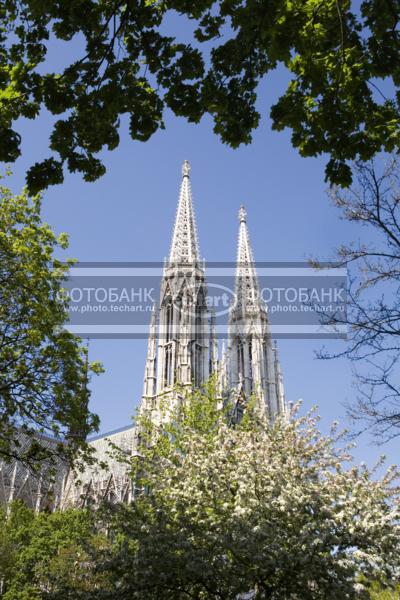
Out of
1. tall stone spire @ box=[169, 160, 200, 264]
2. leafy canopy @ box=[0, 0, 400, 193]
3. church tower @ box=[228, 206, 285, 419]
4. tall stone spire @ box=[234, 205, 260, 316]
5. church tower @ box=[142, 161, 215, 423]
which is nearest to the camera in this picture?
leafy canopy @ box=[0, 0, 400, 193]

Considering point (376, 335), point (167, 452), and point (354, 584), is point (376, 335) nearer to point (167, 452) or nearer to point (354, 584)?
point (354, 584)

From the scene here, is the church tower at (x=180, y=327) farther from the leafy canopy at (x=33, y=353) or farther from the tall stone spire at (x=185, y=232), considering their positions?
the leafy canopy at (x=33, y=353)

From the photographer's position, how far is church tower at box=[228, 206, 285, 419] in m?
48.5

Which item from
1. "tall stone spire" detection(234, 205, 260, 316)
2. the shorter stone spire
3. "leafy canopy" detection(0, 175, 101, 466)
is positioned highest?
"tall stone spire" detection(234, 205, 260, 316)

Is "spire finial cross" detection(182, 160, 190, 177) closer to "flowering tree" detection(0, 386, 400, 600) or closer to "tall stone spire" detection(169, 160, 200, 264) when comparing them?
"tall stone spire" detection(169, 160, 200, 264)

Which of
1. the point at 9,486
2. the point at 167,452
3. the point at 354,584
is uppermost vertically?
the point at 9,486

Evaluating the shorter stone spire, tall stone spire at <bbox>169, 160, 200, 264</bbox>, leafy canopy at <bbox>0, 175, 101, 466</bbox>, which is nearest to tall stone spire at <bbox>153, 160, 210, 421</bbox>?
tall stone spire at <bbox>169, 160, 200, 264</bbox>

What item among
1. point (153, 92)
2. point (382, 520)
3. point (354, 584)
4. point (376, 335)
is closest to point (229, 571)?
point (354, 584)

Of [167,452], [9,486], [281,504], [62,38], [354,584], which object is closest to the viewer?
[62,38]

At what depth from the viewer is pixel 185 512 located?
11.7m

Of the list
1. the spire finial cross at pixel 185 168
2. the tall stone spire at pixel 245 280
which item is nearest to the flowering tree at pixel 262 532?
the tall stone spire at pixel 245 280

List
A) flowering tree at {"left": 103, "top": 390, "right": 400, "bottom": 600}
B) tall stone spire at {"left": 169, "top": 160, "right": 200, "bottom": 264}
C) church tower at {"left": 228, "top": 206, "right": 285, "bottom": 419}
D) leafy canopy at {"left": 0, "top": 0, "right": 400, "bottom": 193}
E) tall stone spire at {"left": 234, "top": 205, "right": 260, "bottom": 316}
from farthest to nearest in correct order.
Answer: tall stone spire at {"left": 234, "top": 205, "right": 260, "bottom": 316} → tall stone spire at {"left": 169, "top": 160, "right": 200, "bottom": 264} → church tower at {"left": 228, "top": 206, "right": 285, "bottom": 419} → flowering tree at {"left": 103, "top": 390, "right": 400, "bottom": 600} → leafy canopy at {"left": 0, "top": 0, "right": 400, "bottom": 193}

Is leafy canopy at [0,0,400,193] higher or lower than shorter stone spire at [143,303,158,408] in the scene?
lower

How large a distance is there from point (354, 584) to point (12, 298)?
9.48m
